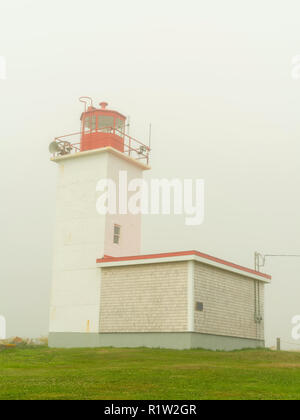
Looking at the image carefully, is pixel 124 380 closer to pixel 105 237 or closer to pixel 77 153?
pixel 105 237

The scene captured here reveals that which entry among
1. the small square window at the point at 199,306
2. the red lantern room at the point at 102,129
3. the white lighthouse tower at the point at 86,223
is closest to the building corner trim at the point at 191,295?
the small square window at the point at 199,306

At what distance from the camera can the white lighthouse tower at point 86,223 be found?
2906 centimetres

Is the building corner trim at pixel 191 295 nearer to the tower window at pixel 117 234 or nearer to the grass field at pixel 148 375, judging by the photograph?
the grass field at pixel 148 375

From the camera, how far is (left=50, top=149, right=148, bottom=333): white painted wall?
94.8 ft

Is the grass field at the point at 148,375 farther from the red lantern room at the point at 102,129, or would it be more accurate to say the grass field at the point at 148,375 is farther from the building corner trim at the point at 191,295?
the red lantern room at the point at 102,129

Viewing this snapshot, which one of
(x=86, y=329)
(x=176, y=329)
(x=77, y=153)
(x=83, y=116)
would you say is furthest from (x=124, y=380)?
(x=83, y=116)

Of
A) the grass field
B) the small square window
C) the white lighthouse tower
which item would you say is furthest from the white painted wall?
the small square window

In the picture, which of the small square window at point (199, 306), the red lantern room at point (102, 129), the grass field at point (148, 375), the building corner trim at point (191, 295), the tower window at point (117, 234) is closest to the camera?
the grass field at point (148, 375)

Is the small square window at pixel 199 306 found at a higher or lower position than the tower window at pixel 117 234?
lower

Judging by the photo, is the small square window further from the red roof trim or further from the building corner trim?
the red roof trim

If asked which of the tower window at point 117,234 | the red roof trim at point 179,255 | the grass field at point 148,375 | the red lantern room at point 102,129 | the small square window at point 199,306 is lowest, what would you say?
the grass field at point 148,375

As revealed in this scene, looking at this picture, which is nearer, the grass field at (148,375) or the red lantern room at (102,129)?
the grass field at (148,375)

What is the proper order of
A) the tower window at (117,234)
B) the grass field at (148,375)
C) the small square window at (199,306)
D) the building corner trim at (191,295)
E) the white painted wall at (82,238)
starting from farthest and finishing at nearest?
the tower window at (117,234), the white painted wall at (82,238), the small square window at (199,306), the building corner trim at (191,295), the grass field at (148,375)
